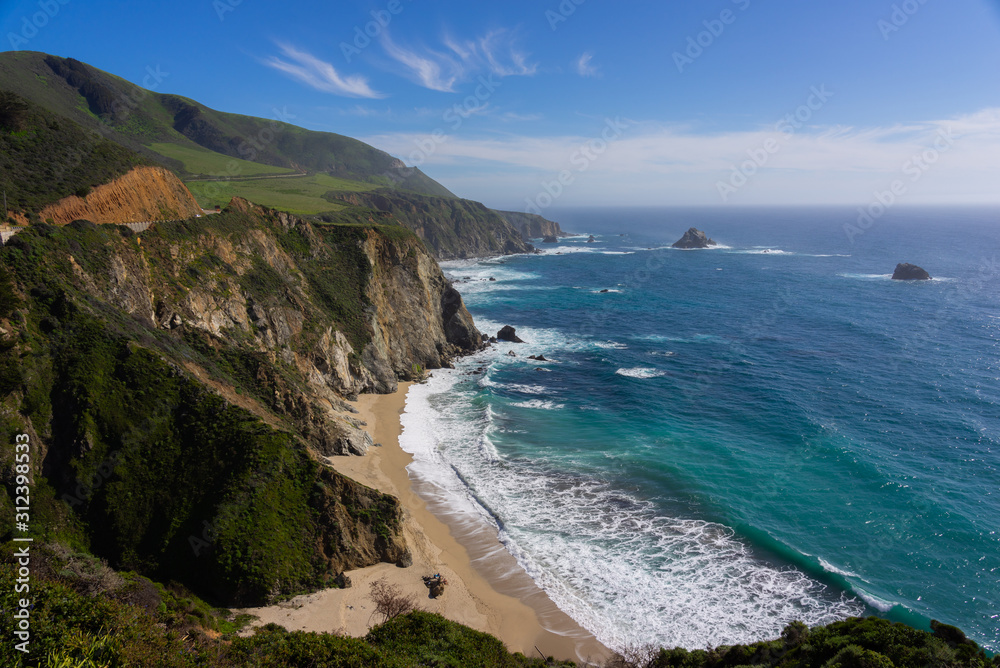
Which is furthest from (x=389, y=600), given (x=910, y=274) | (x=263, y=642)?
(x=910, y=274)

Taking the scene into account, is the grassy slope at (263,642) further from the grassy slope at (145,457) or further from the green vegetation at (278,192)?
the green vegetation at (278,192)

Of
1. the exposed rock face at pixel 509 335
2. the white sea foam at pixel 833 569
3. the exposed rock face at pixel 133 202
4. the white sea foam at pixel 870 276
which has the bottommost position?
the white sea foam at pixel 833 569

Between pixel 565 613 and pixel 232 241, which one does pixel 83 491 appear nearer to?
pixel 565 613

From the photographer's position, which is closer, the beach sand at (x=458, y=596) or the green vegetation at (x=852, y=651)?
the green vegetation at (x=852, y=651)

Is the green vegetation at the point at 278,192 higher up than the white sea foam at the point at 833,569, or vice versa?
the green vegetation at the point at 278,192

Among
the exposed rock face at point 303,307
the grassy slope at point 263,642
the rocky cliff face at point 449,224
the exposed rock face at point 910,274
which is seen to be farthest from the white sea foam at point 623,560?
the rocky cliff face at point 449,224

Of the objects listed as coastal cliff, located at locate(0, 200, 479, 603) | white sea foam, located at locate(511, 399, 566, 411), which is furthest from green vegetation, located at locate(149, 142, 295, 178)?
white sea foam, located at locate(511, 399, 566, 411)

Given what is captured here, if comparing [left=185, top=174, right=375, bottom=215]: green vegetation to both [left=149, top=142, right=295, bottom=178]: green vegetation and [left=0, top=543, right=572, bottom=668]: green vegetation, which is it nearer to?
[left=149, top=142, right=295, bottom=178]: green vegetation
